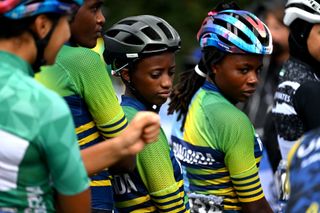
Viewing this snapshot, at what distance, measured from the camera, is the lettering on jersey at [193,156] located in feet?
19.1

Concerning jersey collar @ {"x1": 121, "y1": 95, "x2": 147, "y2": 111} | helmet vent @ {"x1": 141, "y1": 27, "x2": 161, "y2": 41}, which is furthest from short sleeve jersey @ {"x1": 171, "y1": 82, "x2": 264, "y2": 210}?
helmet vent @ {"x1": 141, "y1": 27, "x2": 161, "y2": 41}

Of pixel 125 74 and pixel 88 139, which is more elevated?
pixel 125 74

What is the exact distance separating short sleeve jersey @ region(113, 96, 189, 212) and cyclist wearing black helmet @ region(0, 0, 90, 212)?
3.43 feet

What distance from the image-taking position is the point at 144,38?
5457mm

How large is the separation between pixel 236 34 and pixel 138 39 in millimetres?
729

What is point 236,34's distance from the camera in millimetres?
5918

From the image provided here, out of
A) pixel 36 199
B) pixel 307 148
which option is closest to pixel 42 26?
pixel 36 199

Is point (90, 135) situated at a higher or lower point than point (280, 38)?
higher

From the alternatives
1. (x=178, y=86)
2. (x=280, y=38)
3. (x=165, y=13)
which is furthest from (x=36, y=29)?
(x=165, y=13)

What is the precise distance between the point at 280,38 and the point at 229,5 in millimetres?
3081

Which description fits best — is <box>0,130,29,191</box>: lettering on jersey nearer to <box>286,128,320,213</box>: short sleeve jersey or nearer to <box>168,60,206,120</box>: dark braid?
<box>286,128,320,213</box>: short sleeve jersey

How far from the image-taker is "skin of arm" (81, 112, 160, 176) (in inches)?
164

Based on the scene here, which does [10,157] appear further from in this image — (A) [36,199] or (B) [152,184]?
(B) [152,184]

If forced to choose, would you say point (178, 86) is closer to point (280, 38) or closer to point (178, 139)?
point (178, 139)
